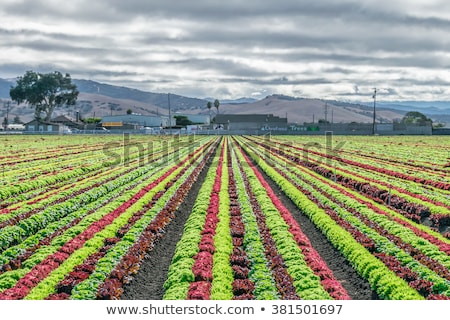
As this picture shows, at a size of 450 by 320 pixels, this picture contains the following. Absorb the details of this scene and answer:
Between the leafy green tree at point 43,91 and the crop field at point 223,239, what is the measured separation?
13593 centimetres

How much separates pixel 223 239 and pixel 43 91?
154729 millimetres

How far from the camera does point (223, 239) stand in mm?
18156

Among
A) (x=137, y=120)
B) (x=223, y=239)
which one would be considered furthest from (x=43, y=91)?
(x=223, y=239)

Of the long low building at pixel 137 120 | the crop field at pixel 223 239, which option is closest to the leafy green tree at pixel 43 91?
the long low building at pixel 137 120

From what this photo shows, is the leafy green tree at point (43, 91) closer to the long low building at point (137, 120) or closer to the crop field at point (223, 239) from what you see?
the long low building at point (137, 120)

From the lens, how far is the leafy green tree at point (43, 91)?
161m

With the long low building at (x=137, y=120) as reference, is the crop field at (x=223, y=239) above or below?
below

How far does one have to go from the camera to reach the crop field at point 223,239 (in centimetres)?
1389

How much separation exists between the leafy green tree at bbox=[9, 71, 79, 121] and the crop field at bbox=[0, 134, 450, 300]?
13593 centimetres

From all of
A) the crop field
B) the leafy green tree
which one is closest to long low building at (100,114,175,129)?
the leafy green tree

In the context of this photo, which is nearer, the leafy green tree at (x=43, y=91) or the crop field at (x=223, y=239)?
the crop field at (x=223, y=239)

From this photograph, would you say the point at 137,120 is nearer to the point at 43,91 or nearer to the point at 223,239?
the point at 43,91

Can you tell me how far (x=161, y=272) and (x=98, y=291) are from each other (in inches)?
111
